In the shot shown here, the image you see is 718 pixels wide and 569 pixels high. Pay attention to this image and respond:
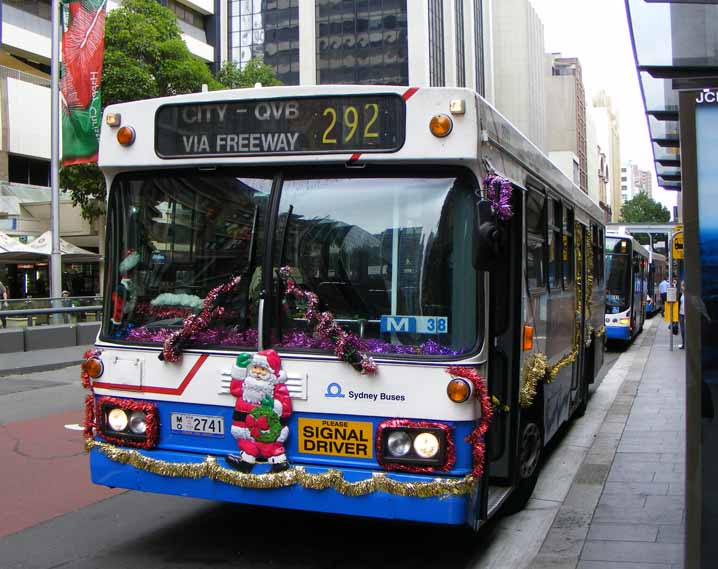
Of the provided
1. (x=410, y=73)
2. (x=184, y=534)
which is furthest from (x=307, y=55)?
(x=184, y=534)

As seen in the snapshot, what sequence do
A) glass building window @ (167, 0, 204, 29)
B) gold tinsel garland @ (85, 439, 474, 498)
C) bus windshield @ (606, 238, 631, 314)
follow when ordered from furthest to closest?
1. glass building window @ (167, 0, 204, 29)
2. bus windshield @ (606, 238, 631, 314)
3. gold tinsel garland @ (85, 439, 474, 498)

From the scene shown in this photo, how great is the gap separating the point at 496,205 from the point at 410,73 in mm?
55153

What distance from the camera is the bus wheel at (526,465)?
6.04 metres

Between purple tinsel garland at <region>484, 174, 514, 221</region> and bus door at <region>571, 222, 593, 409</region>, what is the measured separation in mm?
4411

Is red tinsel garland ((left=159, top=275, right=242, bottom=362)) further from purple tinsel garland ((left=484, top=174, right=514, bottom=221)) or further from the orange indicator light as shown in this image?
the orange indicator light

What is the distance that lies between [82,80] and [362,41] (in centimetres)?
4157

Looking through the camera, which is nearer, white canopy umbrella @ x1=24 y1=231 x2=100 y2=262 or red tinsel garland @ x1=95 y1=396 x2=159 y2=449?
red tinsel garland @ x1=95 y1=396 x2=159 y2=449

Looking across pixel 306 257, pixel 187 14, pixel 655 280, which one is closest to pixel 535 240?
pixel 306 257

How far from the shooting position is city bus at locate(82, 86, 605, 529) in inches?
175

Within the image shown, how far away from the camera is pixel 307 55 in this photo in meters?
60.7

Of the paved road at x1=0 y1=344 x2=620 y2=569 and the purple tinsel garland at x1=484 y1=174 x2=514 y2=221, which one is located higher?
the purple tinsel garland at x1=484 y1=174 x2=514 y2=221

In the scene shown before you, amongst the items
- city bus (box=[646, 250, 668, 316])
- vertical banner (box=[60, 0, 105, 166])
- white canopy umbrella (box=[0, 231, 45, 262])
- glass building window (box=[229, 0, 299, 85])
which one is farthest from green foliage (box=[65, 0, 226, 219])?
glass building window (box=[229, 0, 299, 85])

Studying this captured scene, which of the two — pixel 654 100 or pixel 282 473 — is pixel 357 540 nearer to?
Answer: pixel 282 473

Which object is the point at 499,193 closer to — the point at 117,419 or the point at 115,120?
the point at 115,120
